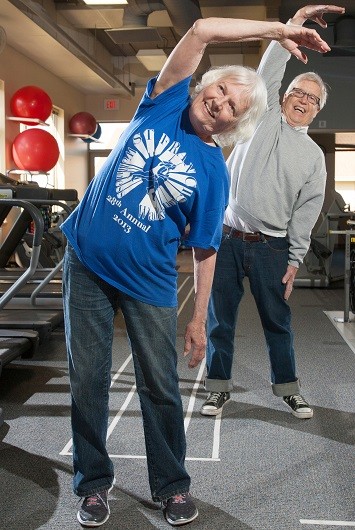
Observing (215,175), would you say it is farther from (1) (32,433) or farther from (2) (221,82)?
(1) (32,433)

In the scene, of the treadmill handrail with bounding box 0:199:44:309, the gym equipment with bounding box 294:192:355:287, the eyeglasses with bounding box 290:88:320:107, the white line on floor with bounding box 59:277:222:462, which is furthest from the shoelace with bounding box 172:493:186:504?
the gym equipment with bounding box 294:192:355:287

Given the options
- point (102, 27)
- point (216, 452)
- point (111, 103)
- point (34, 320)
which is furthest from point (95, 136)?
point (216, 452)

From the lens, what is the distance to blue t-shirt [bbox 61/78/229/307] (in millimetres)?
1908

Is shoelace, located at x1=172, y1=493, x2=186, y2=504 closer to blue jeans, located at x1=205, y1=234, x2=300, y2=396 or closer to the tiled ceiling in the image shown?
blue jeans, located at x1=205, y1=234, x2=300, y2=396

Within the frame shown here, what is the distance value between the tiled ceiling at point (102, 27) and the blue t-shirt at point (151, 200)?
6.53 m

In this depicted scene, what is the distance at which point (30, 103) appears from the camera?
9797 millimetres

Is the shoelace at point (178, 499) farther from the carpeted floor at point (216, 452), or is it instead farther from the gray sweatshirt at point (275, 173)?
the gray sweatshirt at point (275, 173)

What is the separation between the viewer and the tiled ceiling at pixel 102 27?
8867 mm

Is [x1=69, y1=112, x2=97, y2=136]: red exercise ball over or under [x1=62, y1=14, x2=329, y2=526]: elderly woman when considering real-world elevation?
over

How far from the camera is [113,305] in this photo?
2.11 meters

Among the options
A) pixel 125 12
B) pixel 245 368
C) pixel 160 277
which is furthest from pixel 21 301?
pixel 125 12

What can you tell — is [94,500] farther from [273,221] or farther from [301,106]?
[301,106]

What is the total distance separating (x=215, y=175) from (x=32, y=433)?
1.64 meters

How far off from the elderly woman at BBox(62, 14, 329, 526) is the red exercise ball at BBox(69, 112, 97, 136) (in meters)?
11.7
